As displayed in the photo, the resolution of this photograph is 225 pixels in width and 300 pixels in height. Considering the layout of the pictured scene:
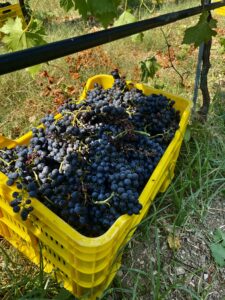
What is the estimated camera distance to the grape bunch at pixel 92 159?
1.17 meters

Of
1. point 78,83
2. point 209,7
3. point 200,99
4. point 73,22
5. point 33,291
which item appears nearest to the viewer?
point 33,291

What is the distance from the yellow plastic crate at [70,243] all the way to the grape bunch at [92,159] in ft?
0.18

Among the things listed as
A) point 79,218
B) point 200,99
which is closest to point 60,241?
point 79,218

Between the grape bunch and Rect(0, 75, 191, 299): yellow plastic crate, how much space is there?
54 mm

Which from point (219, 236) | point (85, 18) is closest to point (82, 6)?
point (85, 18)

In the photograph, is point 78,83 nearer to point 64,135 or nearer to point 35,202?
point 64,135

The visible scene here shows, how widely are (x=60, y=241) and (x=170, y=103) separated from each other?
100 cm

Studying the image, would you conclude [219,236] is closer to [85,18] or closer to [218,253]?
[218,253]

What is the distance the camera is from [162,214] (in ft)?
5.62

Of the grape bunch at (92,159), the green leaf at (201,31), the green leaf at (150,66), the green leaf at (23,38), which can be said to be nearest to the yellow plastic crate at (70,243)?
the grape bunch at (92,159)

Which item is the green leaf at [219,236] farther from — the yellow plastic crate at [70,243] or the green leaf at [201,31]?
the green leaf at [201,31]

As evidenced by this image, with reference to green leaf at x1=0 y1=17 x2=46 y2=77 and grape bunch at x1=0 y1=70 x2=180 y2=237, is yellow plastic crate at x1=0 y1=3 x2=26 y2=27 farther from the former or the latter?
grape bunch at x1=0 y1=70 x2=180 y2=237

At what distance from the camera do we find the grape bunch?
3.83 feet

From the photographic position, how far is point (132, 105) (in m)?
1.71
